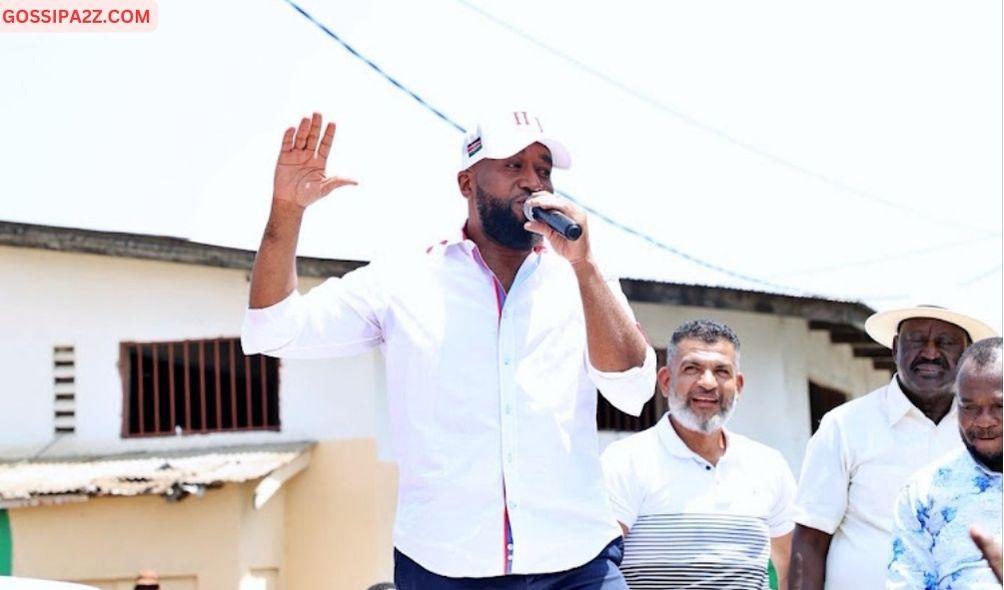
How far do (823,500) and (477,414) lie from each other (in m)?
2.12

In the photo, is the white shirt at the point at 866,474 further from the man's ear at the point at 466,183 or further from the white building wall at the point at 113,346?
the white building wall at the point at 113,346

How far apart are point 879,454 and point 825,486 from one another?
8.6 inches

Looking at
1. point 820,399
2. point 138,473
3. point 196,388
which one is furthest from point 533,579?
point 820,399

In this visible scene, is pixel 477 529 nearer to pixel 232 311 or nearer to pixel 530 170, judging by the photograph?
pixel 530 170

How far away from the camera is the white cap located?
4242 mm

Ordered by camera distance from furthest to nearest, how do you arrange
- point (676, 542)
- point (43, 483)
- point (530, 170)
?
point (43, 483) → point (676, 542) → point (530, 170)

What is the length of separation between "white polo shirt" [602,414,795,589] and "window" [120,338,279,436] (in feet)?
34.2

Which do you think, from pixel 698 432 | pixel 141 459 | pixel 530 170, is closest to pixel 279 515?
pixel 141 459

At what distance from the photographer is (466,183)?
14.6ft

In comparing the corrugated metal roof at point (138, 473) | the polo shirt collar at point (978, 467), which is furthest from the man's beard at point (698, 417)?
the corrugated metal roof at point (138, 473)

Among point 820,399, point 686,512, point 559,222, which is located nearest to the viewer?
point 559,222

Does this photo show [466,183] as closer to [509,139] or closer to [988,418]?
[509,139]

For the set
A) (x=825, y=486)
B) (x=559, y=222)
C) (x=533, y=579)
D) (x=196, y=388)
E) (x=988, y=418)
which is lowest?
(x=533, y=579)

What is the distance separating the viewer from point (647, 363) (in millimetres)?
4117
